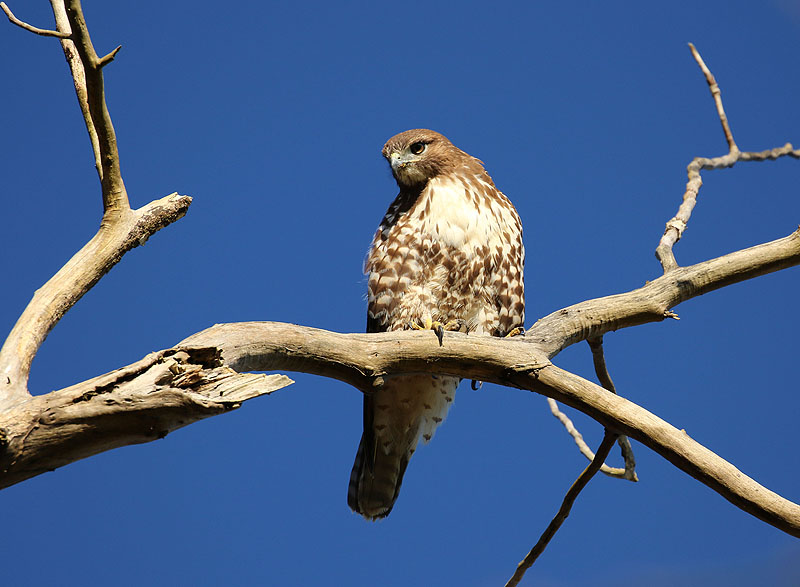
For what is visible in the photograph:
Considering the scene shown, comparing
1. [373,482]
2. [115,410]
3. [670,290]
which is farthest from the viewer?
[373,482]

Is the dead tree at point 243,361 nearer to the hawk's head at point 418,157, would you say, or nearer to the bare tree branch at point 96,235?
the bare tree branch at point 96,235

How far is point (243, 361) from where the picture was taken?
A: 2221 millimetres

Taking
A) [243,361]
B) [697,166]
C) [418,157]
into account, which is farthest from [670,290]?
[243,361]

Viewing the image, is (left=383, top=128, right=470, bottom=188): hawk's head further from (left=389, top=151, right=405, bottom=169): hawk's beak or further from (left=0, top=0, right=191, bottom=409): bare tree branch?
(left=0, top=0, right=191, bottom=409): bare tree branch

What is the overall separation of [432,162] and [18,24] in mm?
2165

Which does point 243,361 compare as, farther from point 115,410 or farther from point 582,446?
point 582,446

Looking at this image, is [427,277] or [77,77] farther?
[427,277]

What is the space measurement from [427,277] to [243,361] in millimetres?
1627

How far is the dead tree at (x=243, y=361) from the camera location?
1.78 meters

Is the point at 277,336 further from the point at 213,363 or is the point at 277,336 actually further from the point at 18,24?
the point at 18,24

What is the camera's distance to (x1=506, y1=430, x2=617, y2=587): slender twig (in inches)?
104

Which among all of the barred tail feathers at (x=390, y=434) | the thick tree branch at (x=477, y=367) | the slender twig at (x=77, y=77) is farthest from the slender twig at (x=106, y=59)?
the barred tail feathers at (x=390, y=434)

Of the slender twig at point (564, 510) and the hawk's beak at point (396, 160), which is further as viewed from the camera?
the hawk's beak at point (396, 160)

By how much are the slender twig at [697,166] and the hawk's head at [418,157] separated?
1.21m
